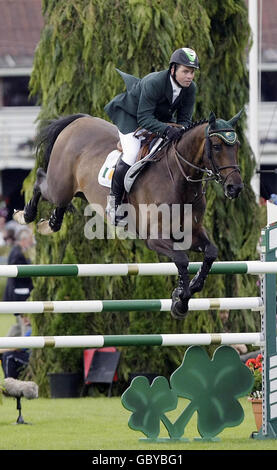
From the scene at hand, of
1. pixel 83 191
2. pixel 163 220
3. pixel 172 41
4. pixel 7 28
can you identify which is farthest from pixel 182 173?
pixel 7 28

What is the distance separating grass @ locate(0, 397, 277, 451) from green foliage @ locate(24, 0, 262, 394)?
0.75 metres

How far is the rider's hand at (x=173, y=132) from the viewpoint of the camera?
6688 millimetres

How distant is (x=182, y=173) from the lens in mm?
6613

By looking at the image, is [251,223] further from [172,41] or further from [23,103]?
[23,103]

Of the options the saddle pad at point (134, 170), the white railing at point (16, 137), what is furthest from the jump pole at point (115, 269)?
the white railing at point (16, 137)

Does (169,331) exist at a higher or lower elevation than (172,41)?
lower

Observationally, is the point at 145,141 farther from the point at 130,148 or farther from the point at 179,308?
the point at 179,308

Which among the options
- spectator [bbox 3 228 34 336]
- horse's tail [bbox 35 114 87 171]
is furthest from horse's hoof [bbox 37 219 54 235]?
spectator [bbox 3 228 34 336]

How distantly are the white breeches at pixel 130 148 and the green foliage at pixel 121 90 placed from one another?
3.33m

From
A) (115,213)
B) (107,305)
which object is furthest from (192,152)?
(107,305)

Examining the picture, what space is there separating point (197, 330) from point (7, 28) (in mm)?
14809

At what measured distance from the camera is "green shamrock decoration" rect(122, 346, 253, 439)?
671 centimetres

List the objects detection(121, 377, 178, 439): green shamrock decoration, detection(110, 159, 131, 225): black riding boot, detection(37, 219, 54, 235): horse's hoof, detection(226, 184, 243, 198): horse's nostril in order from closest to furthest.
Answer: detection(226, 184, 243, 198): horse's nostril, detection(121, 377, 178, 439): green shamrock decoration, detection(110, 159, 131, 225): black riding boot, detection(37, 219, 54, 235): horse's hoof

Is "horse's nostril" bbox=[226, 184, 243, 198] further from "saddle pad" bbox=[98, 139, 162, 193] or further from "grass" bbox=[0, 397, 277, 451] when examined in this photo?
"grass" bbox=[0, 397, 277, 451]
